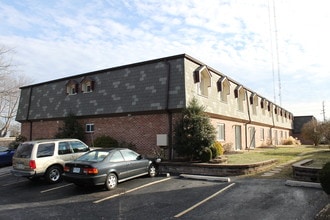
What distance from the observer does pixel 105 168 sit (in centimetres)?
1080

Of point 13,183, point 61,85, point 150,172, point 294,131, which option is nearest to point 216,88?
point 150,172

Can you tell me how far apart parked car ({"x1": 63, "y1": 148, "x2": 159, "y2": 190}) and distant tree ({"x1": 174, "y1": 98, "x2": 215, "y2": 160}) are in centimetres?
316

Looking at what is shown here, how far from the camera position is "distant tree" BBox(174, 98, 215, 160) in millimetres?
15273

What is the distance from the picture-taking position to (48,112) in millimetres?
24375

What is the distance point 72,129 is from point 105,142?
3605 mm

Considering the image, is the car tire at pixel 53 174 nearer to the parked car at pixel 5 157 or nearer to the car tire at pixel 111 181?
the car tire at pixel 111 181

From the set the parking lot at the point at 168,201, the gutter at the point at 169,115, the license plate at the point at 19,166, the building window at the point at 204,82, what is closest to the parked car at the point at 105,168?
the parking lot at the point at 168,201

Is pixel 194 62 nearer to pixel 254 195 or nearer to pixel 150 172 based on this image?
pixel 150 172

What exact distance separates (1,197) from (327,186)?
10.6 m

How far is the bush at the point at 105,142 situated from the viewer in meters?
19.2

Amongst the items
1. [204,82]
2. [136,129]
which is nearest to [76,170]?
[136,129]

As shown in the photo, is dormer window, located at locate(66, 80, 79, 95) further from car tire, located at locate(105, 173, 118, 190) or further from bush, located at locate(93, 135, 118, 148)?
car tire, located at locate(105, 173, 118, 190)

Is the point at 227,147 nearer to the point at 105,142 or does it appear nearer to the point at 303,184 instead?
the point at 105,142

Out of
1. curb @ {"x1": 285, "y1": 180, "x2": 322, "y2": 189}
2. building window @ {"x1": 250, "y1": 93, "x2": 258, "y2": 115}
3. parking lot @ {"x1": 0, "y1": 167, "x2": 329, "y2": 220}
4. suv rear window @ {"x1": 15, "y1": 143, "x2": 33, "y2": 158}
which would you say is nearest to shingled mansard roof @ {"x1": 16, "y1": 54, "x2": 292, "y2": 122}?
parking lot @ {"x1": 0, "y1": 167, "x2": 329, "y2": 220}
